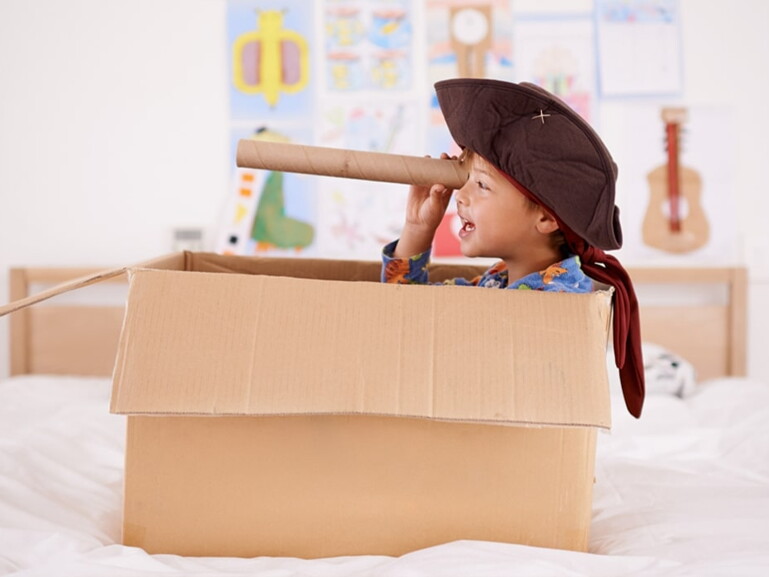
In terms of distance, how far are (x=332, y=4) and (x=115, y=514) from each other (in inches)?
70.8

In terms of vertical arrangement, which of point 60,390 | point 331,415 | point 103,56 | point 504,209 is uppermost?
point 103,56

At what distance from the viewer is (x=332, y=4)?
2.33m

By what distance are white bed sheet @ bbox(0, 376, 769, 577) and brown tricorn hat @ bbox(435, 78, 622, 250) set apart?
327 millimetres

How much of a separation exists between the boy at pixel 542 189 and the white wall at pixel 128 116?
57.2 inches

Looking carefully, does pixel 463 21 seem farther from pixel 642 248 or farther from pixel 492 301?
pixel 492 301

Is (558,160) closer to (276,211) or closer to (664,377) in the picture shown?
(664,377)

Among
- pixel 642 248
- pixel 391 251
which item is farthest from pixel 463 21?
pixel 391 251

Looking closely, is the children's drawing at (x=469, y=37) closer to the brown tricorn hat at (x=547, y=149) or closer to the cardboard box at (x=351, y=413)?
the brown tricorn hat at (x=547, y=149)

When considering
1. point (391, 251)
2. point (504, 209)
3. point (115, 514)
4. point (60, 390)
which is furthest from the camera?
point (60, 390)

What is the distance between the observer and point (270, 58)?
2330mm

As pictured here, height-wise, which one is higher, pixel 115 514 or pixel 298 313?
pixel 298 313

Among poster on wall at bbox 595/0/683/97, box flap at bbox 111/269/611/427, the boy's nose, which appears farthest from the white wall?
box flap at bbox 111/269/611/427

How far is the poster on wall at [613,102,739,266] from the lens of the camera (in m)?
2.29

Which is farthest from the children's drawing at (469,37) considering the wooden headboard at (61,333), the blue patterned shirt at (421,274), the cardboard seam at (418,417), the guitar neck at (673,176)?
the cardboard seam at (418,417)
